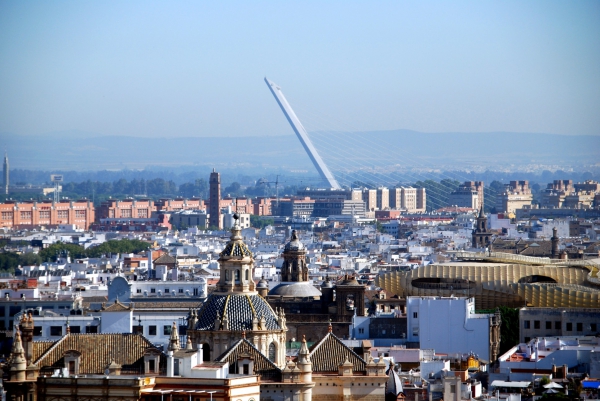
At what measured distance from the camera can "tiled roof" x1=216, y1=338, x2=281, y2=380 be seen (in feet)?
87.3

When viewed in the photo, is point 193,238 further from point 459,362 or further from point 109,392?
point 109,392

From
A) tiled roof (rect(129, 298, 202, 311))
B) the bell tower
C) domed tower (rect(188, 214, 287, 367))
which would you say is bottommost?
tiled roof (rect(129, 298, 202, 311))

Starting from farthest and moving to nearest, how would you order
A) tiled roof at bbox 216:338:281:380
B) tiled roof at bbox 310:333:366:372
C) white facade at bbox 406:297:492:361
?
white facade at bbox 406:297:492:361
tiled roof at bbox 310:333:366:372
tiled roof at bbox 216:338:281:380

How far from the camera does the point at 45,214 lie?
15225 centimetres

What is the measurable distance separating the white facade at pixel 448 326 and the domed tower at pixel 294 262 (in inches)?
254

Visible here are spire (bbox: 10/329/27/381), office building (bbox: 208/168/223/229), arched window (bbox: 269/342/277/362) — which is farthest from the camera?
office building (bbox: 208/168/223/229)

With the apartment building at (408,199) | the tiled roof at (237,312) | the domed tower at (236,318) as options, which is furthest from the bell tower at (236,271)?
the apartment building at (408,199)

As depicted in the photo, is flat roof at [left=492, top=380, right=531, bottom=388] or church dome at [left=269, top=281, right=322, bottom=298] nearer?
flat roof at [left=492, top=380, right=531, bottom=388]

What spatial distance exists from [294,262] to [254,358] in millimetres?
23652

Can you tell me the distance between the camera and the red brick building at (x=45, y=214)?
146 m

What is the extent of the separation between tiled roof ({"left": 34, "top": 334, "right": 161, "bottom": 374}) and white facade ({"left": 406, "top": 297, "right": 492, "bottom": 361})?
14.9 m

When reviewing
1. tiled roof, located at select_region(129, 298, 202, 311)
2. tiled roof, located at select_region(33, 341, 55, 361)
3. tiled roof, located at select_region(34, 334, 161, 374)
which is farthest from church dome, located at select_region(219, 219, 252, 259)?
tiled roof, located at select_region(129, 298, 202, 311)

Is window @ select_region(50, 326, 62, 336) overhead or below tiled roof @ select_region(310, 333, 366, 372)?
below

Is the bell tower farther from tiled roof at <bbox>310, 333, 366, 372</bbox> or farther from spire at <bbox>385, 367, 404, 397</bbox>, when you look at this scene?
spire at <bbox>385, 367, 404, 397</bbox>
